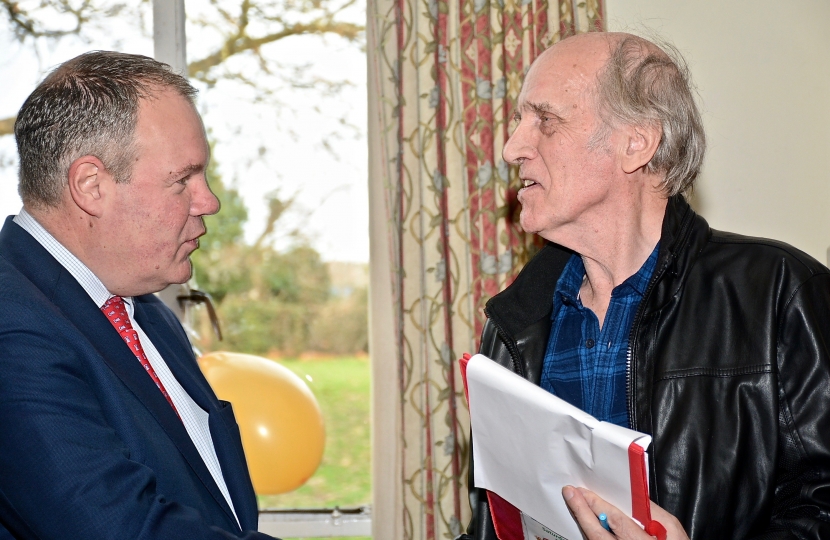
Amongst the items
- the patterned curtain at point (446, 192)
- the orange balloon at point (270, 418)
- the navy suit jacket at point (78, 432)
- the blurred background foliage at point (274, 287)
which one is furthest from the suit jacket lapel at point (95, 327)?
the blurred background foliage at point (274, 287)

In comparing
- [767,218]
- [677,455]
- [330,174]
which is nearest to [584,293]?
[677,455]

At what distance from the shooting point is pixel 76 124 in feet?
4.56

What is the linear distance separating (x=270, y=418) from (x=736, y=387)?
5.15 feet

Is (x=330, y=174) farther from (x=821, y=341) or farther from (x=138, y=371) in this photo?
(x=821, y=341)

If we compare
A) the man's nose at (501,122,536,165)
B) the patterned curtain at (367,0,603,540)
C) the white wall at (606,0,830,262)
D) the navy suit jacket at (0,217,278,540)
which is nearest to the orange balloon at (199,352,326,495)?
the patterned curtain at (367,0,603,540)

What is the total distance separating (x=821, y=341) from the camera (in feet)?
4.38

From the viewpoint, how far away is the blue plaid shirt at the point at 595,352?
151 cm

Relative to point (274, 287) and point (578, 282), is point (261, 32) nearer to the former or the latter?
point (274, 287)

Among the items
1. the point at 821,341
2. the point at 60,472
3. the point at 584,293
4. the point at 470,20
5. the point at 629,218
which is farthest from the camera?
the point at 470,20

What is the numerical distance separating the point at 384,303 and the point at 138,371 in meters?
1.62

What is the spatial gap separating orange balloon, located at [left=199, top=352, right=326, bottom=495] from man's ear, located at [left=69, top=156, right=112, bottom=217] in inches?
48.5

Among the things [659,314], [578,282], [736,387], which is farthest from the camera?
[578,282]

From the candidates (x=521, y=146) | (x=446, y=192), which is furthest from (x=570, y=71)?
(x=446, y=192)

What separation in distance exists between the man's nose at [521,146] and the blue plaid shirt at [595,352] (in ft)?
0.99
